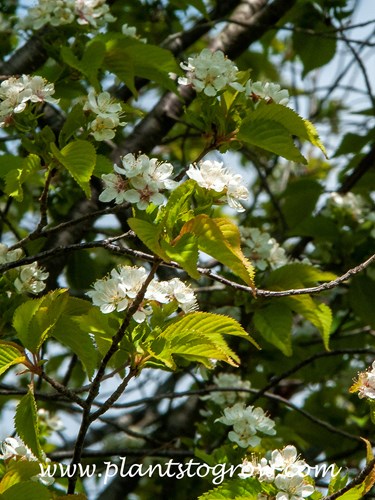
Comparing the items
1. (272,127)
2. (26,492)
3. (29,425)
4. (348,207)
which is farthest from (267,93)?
(348,207)

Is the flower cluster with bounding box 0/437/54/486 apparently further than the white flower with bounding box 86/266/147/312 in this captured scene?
Yes

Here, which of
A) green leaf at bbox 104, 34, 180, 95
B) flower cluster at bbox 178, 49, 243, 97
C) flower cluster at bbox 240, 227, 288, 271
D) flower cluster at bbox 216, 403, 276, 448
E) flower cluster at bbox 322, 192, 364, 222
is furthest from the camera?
flower cluster at bbox 322, 192, 364, 222

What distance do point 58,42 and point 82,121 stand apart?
0.80 meters

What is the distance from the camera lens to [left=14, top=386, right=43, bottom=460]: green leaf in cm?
169

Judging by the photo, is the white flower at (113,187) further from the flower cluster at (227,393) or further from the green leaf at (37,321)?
the flower cluster at (227,393)

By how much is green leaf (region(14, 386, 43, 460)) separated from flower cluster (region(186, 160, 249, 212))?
531 mm

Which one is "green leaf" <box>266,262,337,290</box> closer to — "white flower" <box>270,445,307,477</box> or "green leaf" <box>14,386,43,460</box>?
"white flower" <box>270,445,307,477</box>

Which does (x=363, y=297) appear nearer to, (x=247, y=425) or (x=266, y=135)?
(x=247, y=425)

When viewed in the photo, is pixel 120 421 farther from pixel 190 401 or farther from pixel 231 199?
pixel 231 199

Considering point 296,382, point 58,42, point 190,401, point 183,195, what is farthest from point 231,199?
point 296,382

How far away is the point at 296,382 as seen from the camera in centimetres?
390

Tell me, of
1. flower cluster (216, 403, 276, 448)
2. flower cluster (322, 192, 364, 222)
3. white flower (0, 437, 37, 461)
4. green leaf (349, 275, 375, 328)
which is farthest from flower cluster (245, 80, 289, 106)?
flower cluster (322, 192, 364, 222)

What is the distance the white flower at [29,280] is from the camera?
2092 millimetres

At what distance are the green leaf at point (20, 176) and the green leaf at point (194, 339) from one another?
0.47 metres
